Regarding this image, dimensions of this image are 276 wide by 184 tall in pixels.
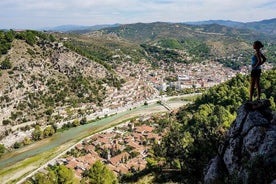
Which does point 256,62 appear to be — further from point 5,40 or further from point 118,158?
point 5,40

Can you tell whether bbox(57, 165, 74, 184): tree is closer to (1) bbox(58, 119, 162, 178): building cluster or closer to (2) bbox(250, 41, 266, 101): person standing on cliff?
(1) bbox(58, 119, 162, 178): building cluster

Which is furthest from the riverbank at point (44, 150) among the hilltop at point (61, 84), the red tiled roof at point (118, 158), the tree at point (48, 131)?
the red tiled roof at point (118, 158)

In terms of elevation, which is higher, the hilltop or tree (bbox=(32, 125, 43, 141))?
the hilltop

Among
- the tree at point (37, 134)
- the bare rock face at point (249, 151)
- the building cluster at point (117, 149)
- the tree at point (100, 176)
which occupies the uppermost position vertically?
the bare rock face at point (249, 151)

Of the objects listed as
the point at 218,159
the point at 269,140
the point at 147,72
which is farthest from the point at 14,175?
the point at 147,72

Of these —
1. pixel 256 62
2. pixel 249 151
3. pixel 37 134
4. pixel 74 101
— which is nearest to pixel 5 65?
pixel 74 101

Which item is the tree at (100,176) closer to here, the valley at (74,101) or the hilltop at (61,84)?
the valley at (74,101)

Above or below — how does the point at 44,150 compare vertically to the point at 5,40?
below

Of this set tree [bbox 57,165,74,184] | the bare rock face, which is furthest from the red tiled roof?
the bare rock face

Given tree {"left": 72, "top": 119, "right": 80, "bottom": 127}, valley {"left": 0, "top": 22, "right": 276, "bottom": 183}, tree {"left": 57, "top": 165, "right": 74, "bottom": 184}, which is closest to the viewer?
tree {"left": 57, "top": 165, "right": 74, "bottom": 184}
